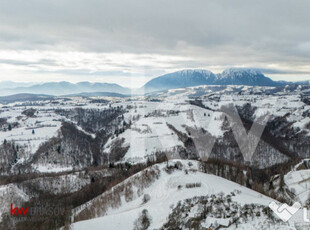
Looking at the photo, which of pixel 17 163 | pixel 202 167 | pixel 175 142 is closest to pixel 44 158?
pixel 17 163

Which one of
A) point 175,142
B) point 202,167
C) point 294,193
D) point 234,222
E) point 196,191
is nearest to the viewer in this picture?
point 234,222

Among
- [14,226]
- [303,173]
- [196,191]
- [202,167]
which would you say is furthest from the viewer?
[303,173]

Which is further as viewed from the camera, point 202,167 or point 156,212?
point 202,167

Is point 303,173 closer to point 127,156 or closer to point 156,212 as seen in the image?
point 156,212

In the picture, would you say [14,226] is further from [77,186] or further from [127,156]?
[127,156]

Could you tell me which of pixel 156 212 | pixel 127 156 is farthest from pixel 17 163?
pixel 156 212

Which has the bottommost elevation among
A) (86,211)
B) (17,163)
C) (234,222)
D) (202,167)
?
(17,163)

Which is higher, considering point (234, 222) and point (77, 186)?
point (234, 222)

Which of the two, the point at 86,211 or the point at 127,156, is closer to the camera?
the point at 86,211

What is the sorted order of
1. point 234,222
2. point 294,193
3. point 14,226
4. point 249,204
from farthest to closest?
point 294,193 < point 14,226 < point 249,204 < point 234,222
